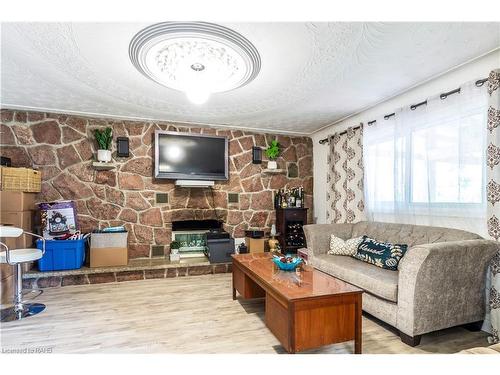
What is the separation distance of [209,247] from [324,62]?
290cm

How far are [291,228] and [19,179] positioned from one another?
391cm

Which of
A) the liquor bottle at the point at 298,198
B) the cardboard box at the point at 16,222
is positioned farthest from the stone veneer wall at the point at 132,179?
the cardboard box at the point at 16,222

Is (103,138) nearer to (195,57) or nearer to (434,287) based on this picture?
(195,57)

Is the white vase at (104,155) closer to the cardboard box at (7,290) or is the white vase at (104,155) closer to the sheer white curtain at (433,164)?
the cardboard box at (7,290)

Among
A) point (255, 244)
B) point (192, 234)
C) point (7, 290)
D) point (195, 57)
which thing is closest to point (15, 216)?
point (7, 290)

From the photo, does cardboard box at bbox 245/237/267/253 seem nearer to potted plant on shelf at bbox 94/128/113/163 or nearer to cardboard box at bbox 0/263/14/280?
potted plant on shelf at bbox 94/128/113/163

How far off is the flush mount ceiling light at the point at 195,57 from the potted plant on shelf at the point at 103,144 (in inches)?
68.2

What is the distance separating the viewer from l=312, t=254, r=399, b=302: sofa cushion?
6.95 ft

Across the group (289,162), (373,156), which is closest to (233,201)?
(289,162)

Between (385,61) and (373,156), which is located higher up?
(385,61)

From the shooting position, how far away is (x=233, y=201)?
4.59m

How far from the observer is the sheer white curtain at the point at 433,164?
231cm
